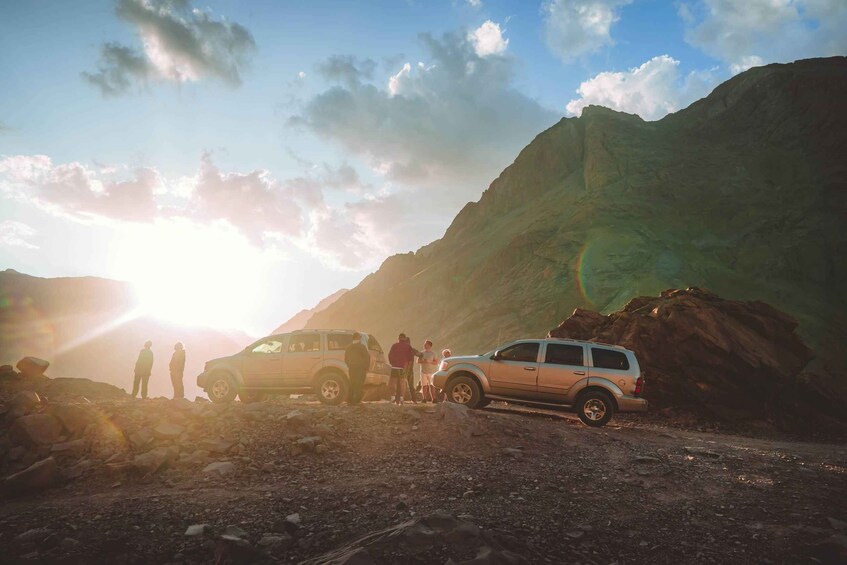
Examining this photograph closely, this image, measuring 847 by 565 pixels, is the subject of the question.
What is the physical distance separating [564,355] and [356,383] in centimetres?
499

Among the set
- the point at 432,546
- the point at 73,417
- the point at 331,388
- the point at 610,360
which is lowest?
the point at 432,546

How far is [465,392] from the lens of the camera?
1147 centimetres

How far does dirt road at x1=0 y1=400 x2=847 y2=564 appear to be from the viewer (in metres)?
4.07

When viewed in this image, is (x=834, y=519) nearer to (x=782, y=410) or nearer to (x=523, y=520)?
(x=523, y=520)

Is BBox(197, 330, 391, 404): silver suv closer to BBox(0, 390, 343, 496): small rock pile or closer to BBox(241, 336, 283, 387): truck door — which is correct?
BBox(241, 336, 283, 387): truck door

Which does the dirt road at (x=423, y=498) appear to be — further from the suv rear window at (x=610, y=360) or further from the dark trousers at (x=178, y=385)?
the dark trousers at (x=178, y=385)

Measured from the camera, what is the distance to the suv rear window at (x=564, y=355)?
10850 millimetres

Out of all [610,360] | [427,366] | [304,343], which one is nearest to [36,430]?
[304,343]

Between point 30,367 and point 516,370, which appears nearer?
point 516,370

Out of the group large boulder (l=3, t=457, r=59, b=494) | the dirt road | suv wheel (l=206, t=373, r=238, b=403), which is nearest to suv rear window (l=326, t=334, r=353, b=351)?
the dirt road

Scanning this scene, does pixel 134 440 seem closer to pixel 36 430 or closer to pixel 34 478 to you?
pixel 34 478

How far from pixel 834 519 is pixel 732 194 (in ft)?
200

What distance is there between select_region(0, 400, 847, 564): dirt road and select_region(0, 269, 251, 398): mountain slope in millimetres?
154360

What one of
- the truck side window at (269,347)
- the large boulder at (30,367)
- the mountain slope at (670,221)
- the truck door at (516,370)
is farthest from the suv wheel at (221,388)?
the mountain slope at (670,221)
